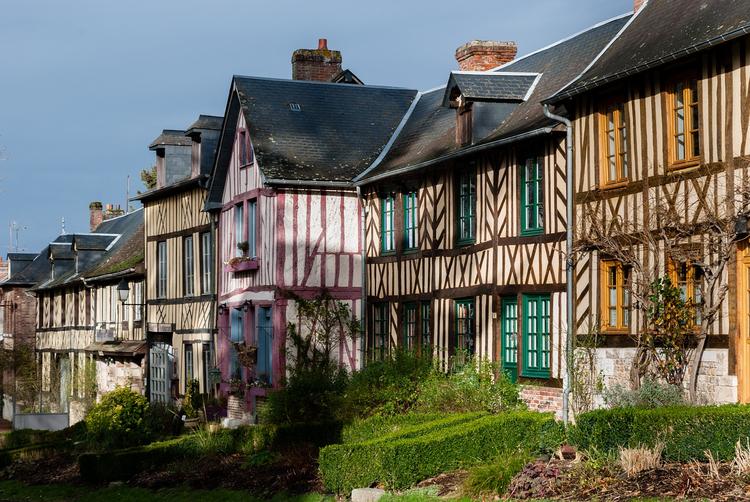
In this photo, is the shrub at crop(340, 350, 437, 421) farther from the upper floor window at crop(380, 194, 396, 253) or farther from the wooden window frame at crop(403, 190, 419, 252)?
the upper floor window at crop(380, 194, 396, 253)

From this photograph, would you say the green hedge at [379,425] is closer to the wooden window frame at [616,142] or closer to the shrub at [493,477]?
the shrub at [493,477]

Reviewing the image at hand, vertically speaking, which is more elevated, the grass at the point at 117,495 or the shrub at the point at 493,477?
the shrub at the point at 493,477

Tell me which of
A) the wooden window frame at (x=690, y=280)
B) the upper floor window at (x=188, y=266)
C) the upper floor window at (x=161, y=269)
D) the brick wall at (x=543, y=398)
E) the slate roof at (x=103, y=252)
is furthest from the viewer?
the slate roof at (x=103, y=252)

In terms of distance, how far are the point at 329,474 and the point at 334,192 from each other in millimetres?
10357

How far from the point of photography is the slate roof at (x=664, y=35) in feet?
49.5

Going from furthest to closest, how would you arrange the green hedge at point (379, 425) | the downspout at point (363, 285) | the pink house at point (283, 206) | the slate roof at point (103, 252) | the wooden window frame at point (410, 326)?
the slate roof at point (103, 252) → the downspout at point (363, 285) → the pink house at point (283, 206) → the wooden window frame at point (410, 326) → the green hedge at point (379, 425)

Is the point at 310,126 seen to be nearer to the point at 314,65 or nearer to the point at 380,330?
the point at 314,65

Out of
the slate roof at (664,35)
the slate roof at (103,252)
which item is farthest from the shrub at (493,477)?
the slate roof at (103,252)

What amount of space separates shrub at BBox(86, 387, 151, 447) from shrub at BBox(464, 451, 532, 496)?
13.4m

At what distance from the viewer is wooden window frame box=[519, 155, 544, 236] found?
19.3 meters

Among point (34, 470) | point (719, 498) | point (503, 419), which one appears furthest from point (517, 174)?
point (34, 470)

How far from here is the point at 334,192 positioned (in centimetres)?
2573

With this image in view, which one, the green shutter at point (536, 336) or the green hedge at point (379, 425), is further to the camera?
the green shutter at point (536, 336)

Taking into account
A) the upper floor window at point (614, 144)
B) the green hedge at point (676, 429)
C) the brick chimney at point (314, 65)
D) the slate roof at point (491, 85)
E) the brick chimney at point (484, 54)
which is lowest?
the green hedge at point (676, 429)
